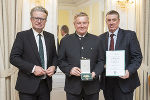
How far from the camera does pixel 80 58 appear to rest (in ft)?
6.93

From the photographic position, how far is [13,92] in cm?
327

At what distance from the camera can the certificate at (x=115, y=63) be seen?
2256 millimetres

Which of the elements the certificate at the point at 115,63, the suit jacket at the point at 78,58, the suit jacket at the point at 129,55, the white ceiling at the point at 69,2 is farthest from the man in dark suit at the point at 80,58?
the white ceiling at the point at 69,2

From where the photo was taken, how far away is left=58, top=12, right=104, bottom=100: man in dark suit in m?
2.11

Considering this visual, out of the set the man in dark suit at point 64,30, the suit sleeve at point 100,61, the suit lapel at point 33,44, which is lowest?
the suit sleeve at point 100,61

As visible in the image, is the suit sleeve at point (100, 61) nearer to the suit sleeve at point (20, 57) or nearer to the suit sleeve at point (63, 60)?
the suit sleeve at point (63, 60)

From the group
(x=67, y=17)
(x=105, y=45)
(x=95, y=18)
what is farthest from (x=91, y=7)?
(x=105, y=45)

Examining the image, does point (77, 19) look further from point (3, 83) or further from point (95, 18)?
point (95, 18)

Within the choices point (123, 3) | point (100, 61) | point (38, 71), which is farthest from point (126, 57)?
point (123, 3)

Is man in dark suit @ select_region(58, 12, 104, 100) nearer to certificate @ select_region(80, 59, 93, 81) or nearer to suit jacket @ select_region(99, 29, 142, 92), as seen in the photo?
certificate @ select_region(80, 59, 93, 81)

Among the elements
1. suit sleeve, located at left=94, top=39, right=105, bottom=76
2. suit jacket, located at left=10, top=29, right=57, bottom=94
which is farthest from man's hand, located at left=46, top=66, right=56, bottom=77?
suit sleeve, located at left=94, top=39, right=105, bottom=76

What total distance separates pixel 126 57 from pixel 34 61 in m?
1.04

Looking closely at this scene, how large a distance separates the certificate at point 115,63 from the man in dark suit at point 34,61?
23.8 inches

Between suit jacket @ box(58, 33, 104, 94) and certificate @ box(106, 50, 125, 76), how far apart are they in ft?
0.51
